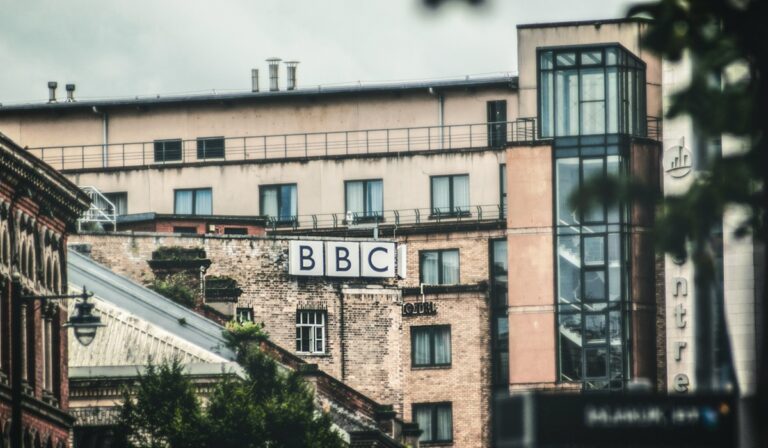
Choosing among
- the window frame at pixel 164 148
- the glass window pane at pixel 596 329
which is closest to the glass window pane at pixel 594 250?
the glass window pane at pixel 596 329

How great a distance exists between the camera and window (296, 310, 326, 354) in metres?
89.1

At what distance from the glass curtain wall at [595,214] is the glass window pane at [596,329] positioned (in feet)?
0.07

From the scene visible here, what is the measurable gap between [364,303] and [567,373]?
8207 millimetres

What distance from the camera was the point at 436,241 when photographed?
95.3 meters

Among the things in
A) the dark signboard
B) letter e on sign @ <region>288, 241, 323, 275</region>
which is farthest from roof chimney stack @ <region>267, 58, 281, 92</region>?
the dark signboard

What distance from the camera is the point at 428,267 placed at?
313ft

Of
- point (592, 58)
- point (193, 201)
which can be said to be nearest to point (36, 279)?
point (592, 58)

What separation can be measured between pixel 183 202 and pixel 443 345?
1349 centimetres

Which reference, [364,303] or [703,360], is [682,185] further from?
[703,360]

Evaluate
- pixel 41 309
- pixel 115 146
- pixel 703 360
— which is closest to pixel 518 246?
pixel 115 146

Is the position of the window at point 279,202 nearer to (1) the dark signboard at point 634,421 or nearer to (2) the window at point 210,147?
(2) the window at point 210,147

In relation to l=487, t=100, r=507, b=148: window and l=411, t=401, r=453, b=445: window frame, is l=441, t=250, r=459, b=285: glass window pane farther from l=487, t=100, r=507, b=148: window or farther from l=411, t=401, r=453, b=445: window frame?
l=487, t=100, r=507, b=148: window

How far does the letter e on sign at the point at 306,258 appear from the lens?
8862 cm

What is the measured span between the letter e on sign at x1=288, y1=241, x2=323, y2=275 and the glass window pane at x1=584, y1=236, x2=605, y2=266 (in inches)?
383
